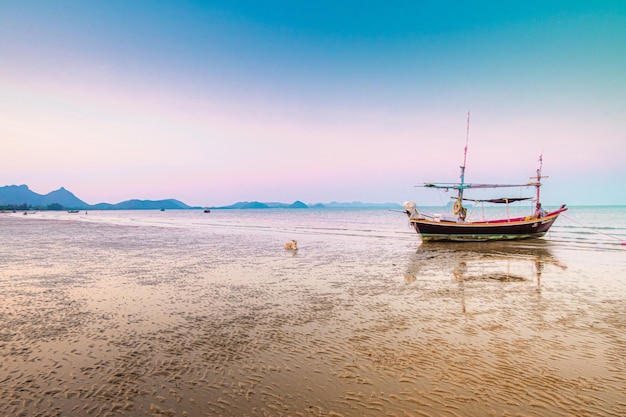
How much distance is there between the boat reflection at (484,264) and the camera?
17.5 meters

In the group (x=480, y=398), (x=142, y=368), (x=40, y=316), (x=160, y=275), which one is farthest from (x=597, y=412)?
(x=160, y=275)

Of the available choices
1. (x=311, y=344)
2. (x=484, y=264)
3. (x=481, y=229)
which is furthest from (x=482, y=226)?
(x=311, y=344)

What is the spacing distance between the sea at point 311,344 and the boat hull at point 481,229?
1647cm

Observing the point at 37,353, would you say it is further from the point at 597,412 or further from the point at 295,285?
the point at 597,412

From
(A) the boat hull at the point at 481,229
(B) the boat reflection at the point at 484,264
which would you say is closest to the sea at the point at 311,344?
(B) the boat reflection at the point at 484,264

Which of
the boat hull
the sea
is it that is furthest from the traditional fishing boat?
the sea

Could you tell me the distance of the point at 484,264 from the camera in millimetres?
21312

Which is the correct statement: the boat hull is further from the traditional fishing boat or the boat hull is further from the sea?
the sea

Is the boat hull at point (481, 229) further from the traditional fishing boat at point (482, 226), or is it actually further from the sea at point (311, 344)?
the sea at point (311, 344)

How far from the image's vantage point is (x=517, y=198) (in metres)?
35.9

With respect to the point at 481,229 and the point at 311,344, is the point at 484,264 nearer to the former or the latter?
the point at 481,229

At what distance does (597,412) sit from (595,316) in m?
6.74

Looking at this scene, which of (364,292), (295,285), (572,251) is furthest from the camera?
(572,251)

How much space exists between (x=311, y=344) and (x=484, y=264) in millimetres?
17022
